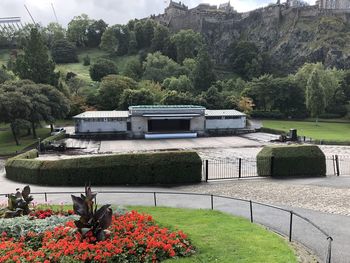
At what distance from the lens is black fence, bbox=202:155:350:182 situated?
22391 millimetres

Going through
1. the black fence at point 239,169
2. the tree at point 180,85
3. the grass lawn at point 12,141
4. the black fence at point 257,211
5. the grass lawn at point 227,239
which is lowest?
the grass lawn at point 12,141

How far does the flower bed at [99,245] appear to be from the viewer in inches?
292

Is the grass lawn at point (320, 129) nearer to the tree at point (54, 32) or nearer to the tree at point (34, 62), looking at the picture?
the tree at point (34, 62)

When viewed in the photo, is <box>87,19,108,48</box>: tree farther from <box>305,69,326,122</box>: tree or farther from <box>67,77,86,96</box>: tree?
<box>305,69,326,122</box>: tree

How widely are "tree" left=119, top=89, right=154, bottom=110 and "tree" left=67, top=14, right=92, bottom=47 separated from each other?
230 feet

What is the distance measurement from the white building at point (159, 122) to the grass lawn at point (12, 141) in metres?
6.28

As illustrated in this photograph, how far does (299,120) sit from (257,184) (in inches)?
2080

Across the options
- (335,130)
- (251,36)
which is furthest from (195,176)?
(251,36)

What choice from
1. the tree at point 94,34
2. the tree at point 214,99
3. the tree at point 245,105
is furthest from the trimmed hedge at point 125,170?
the tree at point 94,34

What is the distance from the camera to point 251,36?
122 m

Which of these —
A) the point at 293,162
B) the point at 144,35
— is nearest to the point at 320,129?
the point at 293,162

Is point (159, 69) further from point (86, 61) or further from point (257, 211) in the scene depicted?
point (257, 211)

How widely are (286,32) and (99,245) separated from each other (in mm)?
116774

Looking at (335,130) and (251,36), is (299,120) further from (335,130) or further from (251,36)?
(251,36)
